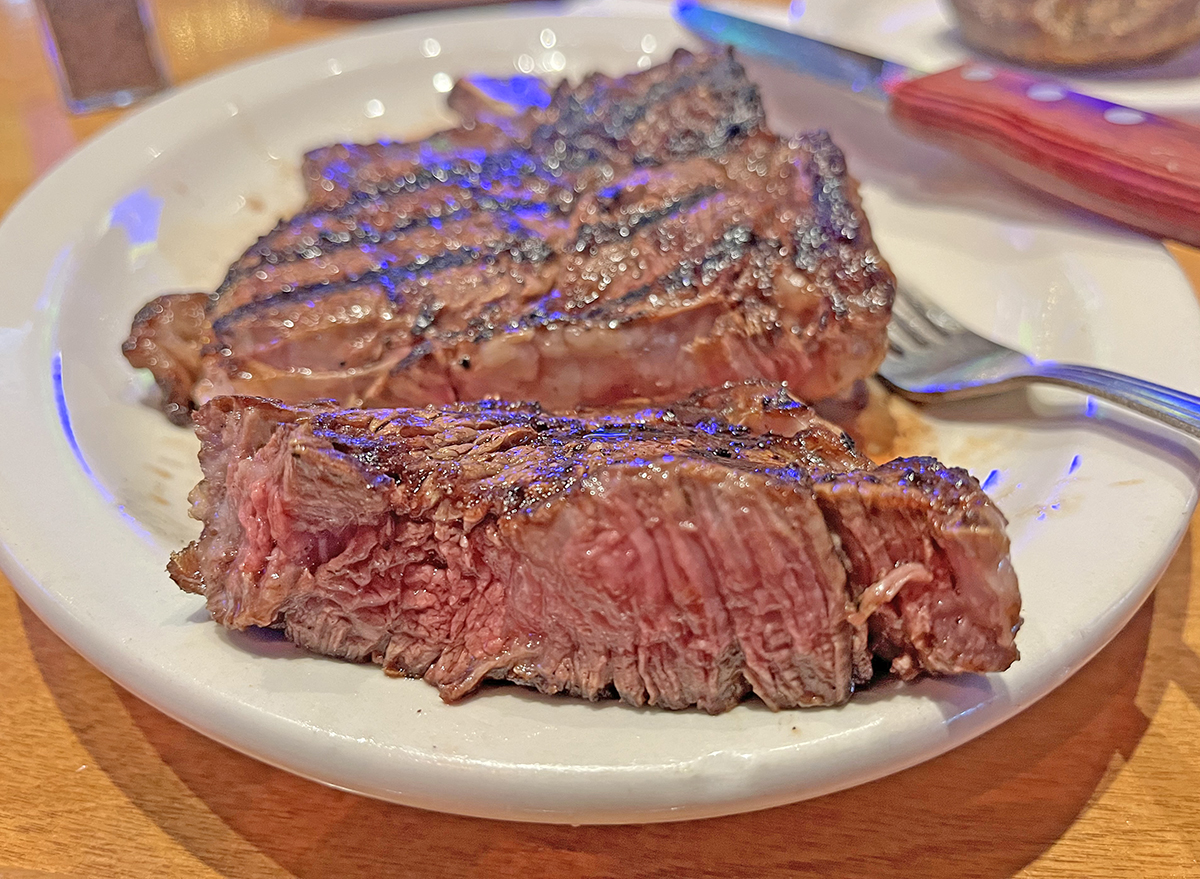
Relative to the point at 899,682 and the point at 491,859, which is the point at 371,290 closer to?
the point at 491,859

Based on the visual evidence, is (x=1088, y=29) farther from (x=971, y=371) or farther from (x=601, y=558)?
(x=601, y=558)

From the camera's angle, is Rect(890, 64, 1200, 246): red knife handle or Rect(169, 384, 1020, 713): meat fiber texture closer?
Rect(169, 384, 1020, 713): meat fiber texture

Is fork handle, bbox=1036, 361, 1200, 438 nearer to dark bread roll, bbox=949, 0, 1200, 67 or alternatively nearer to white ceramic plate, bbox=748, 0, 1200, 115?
white ceramic plate, bbox=748, 0, 1200, 115

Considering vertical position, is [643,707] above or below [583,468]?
below

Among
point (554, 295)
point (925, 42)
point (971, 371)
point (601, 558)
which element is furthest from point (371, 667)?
point (925, 42)

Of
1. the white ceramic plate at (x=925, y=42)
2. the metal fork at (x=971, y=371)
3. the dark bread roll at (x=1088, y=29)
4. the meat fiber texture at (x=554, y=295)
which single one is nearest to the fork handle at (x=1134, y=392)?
the metal fork at (x=971, y=371)

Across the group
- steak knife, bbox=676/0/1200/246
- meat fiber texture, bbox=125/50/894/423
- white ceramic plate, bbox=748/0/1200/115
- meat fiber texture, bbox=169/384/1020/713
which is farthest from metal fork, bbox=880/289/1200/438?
white ceramic plate, bbox=748/0/1200/115

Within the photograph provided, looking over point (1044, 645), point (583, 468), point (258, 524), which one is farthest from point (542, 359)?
point (1044, 645)
